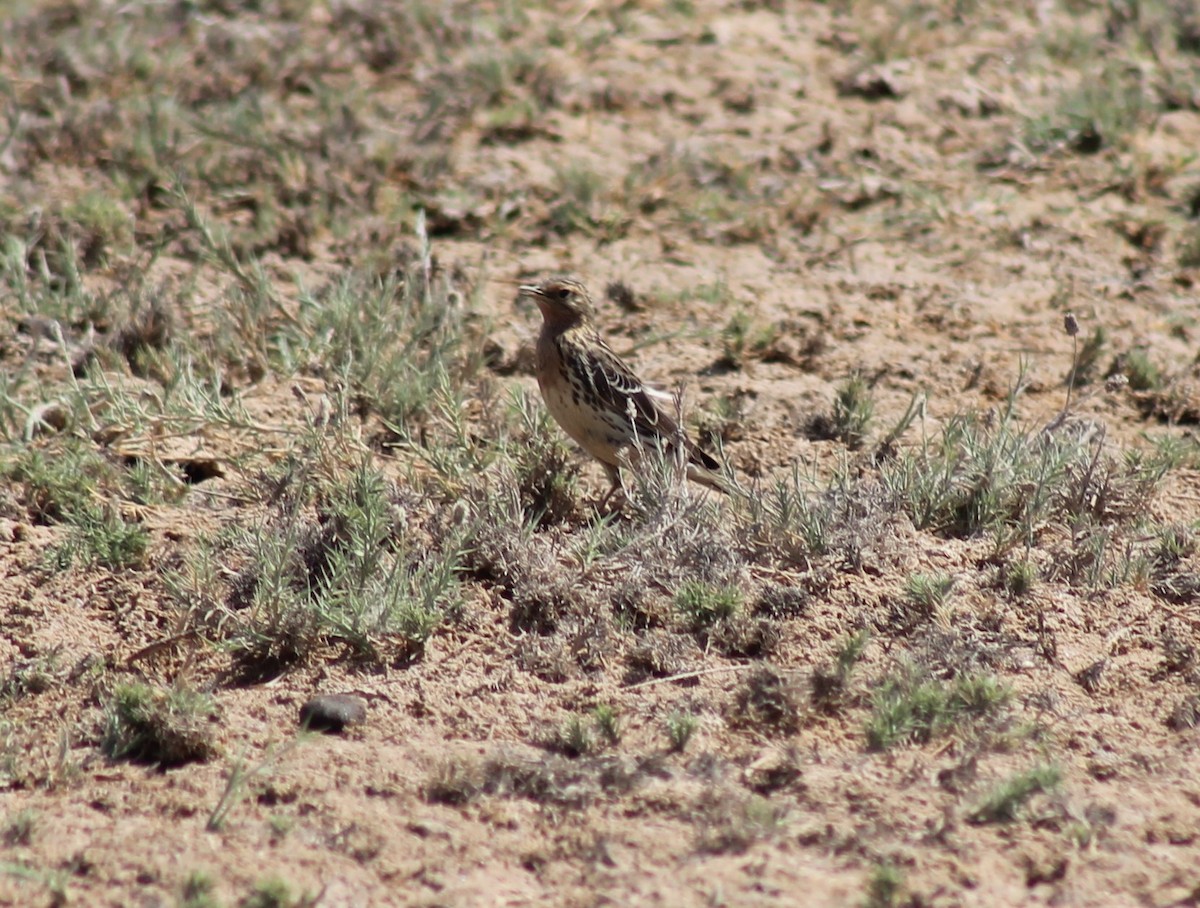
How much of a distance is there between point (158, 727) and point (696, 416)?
10.5 ft

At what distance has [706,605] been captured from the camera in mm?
5848

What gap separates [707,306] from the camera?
336 inches

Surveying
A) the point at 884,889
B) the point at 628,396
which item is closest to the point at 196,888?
the point at 884,889

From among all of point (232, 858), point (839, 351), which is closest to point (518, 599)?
point (232, 858)

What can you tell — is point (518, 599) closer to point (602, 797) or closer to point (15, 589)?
point (602, 797)

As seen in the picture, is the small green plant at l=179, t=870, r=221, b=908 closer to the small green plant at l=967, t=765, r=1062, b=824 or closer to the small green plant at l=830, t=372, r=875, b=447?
the small green plant at l=967, t=765, r=1062, b=824

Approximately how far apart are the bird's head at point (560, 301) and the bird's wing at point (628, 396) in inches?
8.7

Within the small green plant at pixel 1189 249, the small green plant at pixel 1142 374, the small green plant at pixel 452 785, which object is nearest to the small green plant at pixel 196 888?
the small green plant at pixel 452 785

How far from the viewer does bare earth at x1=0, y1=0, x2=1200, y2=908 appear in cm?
471

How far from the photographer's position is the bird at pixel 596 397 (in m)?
7.24

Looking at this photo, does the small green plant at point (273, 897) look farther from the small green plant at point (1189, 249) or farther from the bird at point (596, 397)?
the small green plant at point (1189, 249)

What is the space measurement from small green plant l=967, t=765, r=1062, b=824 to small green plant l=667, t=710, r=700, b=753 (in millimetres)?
894

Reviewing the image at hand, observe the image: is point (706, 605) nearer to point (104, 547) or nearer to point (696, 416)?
point (696, 416)

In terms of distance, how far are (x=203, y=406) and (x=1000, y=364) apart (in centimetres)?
377
